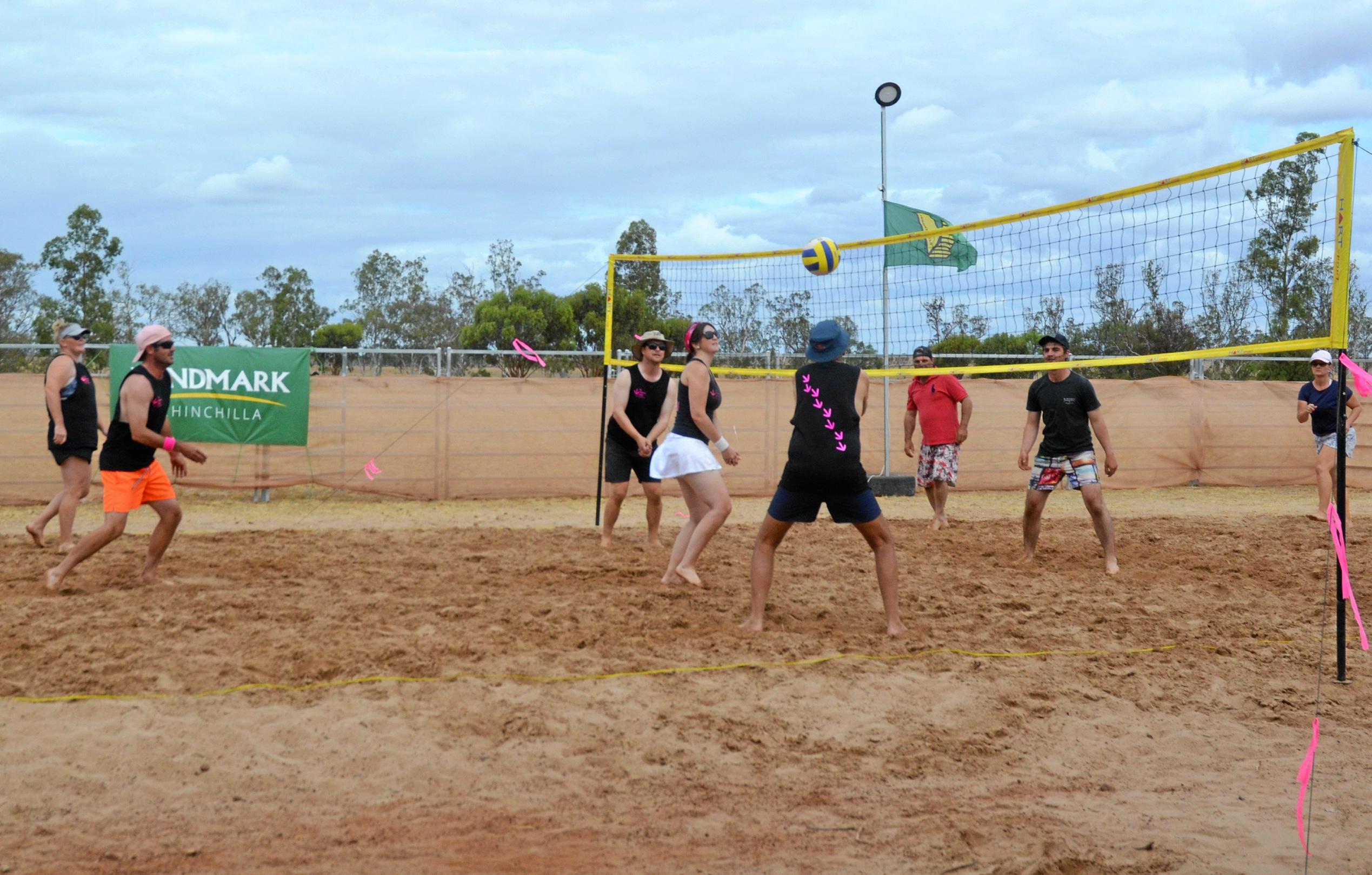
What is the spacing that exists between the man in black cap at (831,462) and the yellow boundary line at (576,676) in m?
0.44

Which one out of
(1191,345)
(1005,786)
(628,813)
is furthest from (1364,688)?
(1191,345)

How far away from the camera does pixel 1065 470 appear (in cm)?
765

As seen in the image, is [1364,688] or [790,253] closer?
[1364,688]

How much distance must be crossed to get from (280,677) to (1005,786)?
306 cm

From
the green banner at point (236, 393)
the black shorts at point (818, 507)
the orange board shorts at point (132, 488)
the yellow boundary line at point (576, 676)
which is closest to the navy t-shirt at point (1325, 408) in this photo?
the yellow boundary line at point (576, 676)

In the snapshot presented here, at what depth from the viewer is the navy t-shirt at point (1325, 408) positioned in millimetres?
9758

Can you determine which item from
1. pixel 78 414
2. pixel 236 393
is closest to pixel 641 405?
pixel 78 414

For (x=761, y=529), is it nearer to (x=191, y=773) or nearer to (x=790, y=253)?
(x=191, y=773)

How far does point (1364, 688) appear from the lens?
A: 496cm

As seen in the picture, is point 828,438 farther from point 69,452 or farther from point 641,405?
point 69,452

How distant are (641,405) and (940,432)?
130 inches

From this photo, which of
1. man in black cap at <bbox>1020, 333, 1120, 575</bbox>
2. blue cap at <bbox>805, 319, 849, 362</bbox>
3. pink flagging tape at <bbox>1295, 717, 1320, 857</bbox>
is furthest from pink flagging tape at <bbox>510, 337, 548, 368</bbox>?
pink flagging tape at <bbox>1295, 717, 1320, 857</bbox>

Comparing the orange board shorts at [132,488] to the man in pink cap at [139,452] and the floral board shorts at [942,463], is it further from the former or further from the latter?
the floral board shorts at [942,463]

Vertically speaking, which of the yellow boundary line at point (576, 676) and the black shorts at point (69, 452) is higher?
the black shorts at point (69, 452)
